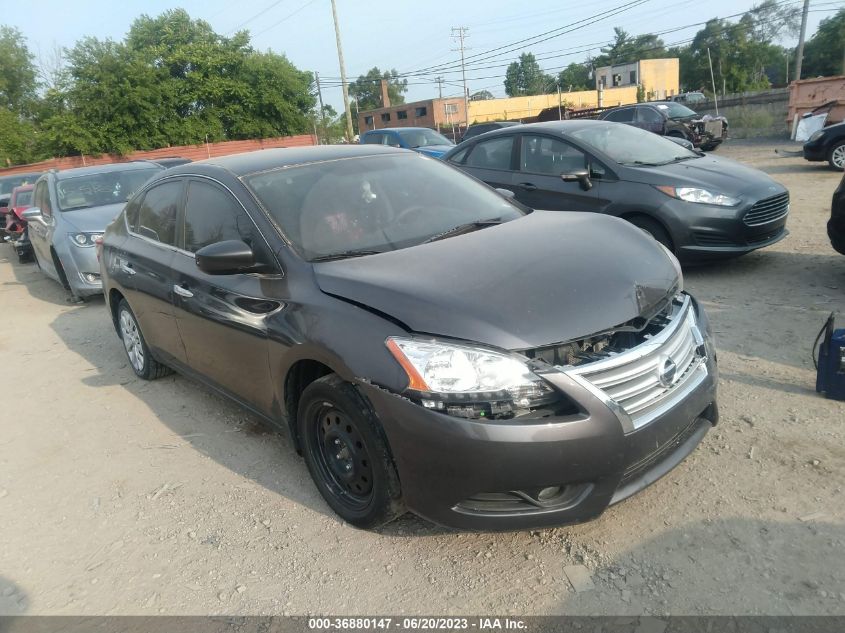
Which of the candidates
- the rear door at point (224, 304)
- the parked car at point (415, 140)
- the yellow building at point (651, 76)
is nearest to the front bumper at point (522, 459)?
the rear door at point (224, 304)

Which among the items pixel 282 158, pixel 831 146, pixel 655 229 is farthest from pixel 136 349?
pixel 831 146

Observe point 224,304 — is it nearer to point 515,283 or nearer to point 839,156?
point 515,283

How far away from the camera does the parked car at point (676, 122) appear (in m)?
19.1

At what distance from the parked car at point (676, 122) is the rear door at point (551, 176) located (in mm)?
13379

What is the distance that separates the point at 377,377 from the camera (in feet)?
8.36

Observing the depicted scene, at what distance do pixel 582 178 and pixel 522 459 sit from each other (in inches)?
188

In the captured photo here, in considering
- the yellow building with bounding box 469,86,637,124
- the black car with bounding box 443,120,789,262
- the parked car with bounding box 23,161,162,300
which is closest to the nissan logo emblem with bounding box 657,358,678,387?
the black car with bounding box 443,120,789,262

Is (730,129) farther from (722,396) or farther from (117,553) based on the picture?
(117,553)

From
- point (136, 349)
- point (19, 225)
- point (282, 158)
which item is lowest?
point (136, 349)

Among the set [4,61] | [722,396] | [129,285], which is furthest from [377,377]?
[4,61]

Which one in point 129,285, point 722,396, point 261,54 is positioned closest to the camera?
point 722,396

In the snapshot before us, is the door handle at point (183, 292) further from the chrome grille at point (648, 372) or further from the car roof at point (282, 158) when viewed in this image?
the chrome grille at point (648, 372)

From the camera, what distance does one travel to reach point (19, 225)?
12578 millimetres

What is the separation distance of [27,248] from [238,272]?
11068mm
